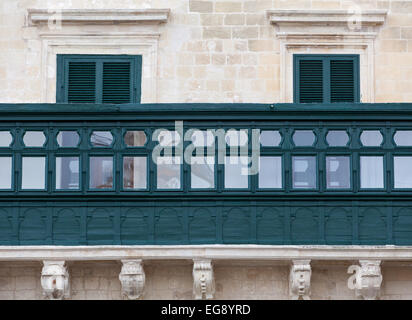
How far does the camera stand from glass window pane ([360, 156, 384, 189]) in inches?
984

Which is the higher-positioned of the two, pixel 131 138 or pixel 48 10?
pixel 48 10

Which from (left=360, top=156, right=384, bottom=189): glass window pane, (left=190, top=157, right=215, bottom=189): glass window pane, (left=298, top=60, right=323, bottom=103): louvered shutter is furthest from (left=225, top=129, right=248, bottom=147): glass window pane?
(left=298, top=60, right=323, bottom=103): louvered shutter

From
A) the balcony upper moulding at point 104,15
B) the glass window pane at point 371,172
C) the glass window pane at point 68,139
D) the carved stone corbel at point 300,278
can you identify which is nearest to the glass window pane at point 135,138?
the glass window pane at point 68,139

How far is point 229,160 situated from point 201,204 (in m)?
0.75

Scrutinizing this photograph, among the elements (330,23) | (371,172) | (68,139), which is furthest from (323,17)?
(68,139)

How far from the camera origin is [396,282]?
25.1 meters

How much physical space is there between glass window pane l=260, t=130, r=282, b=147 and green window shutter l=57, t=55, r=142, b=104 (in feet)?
8.66

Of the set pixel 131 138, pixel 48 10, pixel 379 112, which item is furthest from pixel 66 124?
pixel 379 112

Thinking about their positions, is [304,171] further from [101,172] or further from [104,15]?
[104,15]

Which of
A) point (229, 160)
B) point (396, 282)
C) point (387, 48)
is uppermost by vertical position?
point (387, 48)

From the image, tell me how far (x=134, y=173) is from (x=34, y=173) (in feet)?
4.54

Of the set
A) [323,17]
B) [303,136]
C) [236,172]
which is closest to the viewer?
[236,172]

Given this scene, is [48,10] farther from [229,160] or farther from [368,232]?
[368,232]

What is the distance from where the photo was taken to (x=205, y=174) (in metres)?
25.1
